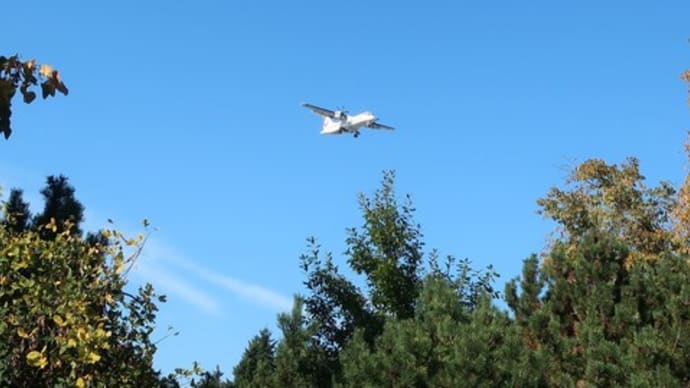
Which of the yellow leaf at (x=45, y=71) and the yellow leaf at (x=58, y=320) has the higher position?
the yellow leaf at (x=45, y=71)

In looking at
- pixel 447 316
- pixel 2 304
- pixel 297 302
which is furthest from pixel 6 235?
pixel 447 316

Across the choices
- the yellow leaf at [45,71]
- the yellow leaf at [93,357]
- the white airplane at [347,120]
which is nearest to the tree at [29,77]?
the yellow leaf at [45,71]

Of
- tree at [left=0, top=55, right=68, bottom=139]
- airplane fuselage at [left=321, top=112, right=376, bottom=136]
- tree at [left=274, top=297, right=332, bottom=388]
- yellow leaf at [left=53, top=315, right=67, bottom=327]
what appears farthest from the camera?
airplane fuselage at [left=321, top=112, right=376, bottom=136]

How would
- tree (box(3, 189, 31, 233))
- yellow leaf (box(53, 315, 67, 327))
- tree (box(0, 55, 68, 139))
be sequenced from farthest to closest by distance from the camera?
tree (box(3, 189, 31, 233)), yellow leaf (box(53, 315, 67, 327)), tree (box(0, 55, 68, 139))

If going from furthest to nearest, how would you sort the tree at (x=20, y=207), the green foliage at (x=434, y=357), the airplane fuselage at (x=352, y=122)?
the airplane fuselage at (x=352, y=122), the tree at (x=20, y=207), the green foliage at (x=434, y=357)

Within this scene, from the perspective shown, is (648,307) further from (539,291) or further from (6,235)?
(6,235)

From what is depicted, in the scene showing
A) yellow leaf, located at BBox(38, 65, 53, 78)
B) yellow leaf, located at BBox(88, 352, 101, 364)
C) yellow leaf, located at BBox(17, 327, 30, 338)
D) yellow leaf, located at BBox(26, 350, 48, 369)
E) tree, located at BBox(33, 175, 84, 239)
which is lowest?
yellow leaf, located at BBox(26, 350, 48, 369)

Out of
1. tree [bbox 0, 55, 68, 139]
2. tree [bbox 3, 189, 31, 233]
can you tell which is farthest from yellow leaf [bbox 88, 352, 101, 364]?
tree [bbox 3, 189, 31, 233]

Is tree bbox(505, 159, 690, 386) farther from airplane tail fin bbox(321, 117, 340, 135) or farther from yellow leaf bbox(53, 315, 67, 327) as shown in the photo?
airplane tail fin bbox(321, 117, 340, 135)

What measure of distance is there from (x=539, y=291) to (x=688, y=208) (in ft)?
31.3

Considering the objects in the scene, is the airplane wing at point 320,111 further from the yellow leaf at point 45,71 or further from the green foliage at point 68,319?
the yellow leaf at point 45,71

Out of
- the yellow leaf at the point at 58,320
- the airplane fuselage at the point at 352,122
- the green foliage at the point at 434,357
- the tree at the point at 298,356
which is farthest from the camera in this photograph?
the airplane fuselage at the point at 352,122

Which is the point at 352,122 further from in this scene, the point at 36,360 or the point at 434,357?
the point at 36,360

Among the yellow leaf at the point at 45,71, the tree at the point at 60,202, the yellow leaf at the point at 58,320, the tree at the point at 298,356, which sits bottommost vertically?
the yellow leaf at the point at 58,320
